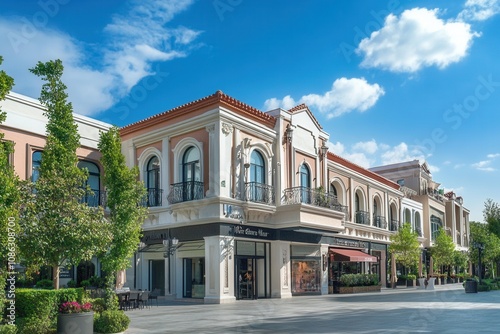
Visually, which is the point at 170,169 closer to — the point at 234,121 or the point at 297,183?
the point at 234,121

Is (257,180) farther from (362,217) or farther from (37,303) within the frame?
(37,303)

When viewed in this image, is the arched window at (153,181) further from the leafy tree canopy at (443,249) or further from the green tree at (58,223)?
the leafy tree canopy at (443,249)

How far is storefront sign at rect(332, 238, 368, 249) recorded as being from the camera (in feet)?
111

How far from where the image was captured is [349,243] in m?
35.5

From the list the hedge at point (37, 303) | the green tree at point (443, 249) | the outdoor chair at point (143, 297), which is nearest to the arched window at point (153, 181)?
the outdoor chair at point (143, 297)

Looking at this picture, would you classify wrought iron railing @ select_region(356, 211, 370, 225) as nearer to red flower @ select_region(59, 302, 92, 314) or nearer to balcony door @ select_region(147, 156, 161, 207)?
balcony door @ select_region(147, 156, 161, 207)

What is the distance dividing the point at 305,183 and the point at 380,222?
1329 centimetres

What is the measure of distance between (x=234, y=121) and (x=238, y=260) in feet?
22.2

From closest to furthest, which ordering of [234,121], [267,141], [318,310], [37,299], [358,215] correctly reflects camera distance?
[37,299] → [318,310] → [234,121] → [267,141] → [358,215]

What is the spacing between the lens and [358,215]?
124ft

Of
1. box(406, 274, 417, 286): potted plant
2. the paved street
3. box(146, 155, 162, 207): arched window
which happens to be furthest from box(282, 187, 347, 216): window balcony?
box(406, 274, 417, 286): potted plant

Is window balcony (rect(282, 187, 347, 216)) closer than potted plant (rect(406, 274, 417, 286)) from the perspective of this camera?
Yes

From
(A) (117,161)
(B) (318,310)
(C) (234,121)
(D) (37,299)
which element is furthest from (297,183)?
(D) (37,299)

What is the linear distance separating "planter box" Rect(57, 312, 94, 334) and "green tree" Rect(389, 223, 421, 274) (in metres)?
32.0
